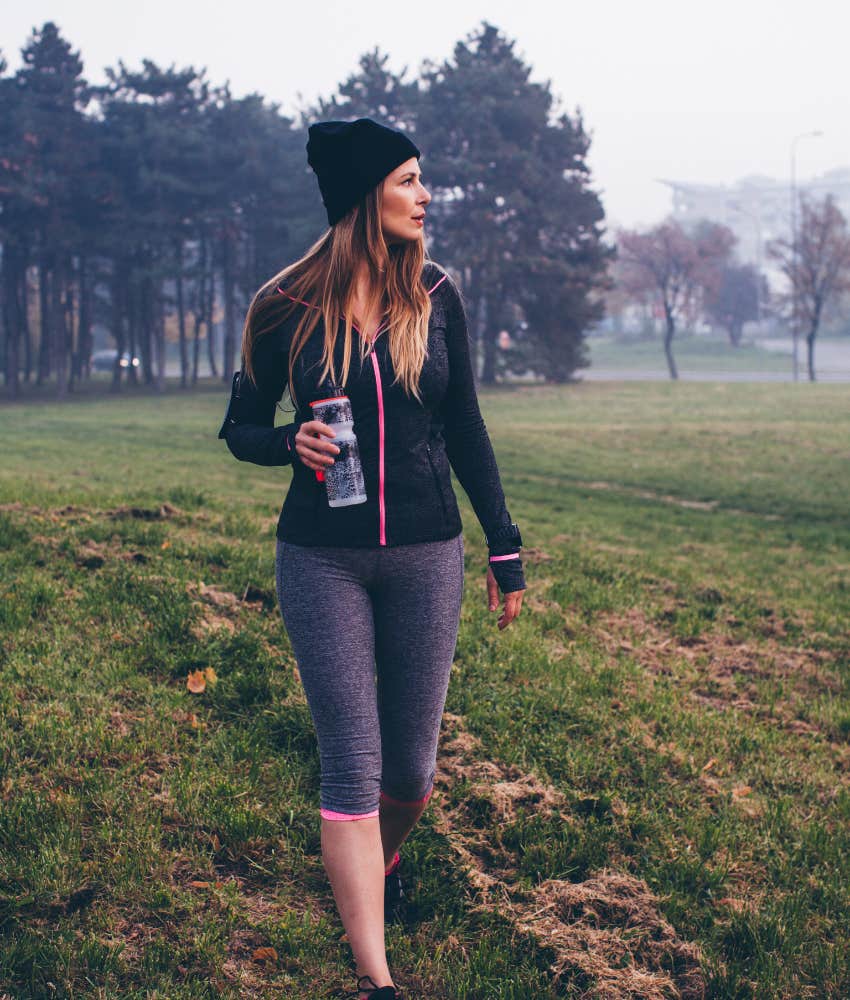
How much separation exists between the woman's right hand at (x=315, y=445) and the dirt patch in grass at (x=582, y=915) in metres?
1.84

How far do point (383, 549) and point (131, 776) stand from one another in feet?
6.28

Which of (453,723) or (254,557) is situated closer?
(453,723)

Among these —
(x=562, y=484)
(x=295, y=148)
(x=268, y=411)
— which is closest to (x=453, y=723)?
(x=268, y=411)

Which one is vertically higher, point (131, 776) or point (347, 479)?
point (347, 479)

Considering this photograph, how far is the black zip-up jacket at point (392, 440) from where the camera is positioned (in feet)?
9.93

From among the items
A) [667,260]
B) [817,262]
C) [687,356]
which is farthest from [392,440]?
[687,356]

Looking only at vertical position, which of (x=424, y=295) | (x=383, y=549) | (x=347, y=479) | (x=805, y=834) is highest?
(x=424, y=295)

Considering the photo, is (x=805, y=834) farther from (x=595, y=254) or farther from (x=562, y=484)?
(x=595, y=254)

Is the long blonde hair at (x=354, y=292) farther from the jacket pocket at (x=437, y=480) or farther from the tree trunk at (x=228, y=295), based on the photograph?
the tree trunk at (x=228, y=295)

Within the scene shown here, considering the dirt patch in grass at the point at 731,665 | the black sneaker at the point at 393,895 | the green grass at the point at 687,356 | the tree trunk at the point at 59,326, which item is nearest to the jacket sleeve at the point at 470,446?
the black sneaker at the point at 393,895

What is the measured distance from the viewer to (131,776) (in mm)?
4305

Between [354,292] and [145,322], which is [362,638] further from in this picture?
[145,322]

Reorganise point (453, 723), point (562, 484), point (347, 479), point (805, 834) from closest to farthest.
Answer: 1. point (347, 479)
2. point (805, 834)
3. point (453, 723)
4. point (562, 484)

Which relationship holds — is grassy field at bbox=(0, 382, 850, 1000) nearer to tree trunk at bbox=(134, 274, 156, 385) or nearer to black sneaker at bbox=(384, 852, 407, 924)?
black sneaker at bbox=(384, 852, 407, 924)
